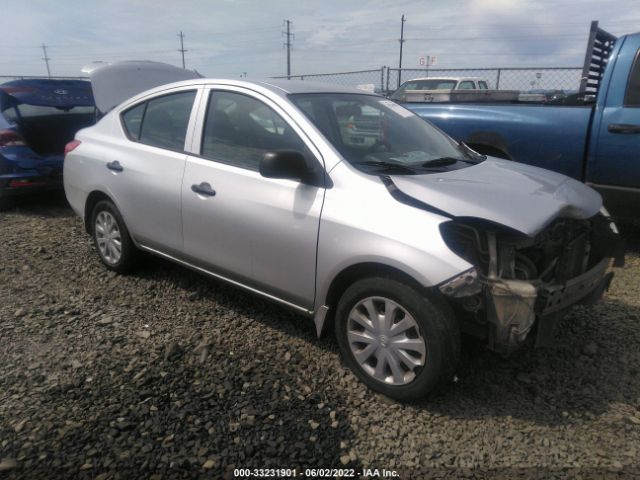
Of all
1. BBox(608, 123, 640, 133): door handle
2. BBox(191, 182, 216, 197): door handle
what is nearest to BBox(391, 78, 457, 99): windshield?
BBox(608, 123, 640, 133): door handle

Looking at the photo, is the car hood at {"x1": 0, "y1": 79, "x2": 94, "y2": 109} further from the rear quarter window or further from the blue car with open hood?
the rear quarter window

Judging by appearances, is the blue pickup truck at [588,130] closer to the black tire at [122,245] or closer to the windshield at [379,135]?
the windshield at [379,135]

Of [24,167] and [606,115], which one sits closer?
[606,115]

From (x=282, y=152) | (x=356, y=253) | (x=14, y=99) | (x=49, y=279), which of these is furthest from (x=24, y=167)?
(x=356, y=253)

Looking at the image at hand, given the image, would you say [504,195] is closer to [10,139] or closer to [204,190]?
[204,190]

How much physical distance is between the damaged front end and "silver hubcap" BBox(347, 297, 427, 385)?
0.28 metres

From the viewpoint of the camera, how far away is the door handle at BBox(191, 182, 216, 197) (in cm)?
325

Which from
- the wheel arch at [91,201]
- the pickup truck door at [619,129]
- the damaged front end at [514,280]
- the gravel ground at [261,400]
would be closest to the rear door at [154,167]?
the wheel arch at [91,201]

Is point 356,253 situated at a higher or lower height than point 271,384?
higher

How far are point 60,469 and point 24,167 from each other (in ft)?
16.4

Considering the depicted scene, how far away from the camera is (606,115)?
182 inches

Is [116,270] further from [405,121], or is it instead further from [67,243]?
[405,121]

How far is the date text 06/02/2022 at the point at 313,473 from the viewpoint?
2227mm

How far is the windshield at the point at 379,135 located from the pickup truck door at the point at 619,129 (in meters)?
1.74
